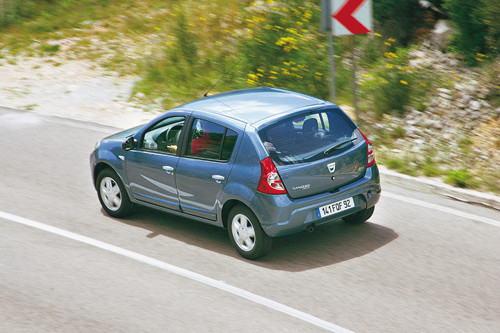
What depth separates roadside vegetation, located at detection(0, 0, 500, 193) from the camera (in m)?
11.2

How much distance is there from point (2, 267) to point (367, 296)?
3737 millimetres

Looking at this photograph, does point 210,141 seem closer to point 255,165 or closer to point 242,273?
point 255,165

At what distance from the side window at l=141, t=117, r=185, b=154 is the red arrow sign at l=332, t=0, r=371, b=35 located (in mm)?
4225

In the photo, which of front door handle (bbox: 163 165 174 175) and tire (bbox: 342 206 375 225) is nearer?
front door handle (bbox: 163 165 174 175)

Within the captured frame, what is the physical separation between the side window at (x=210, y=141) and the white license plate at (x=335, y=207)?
1104mm

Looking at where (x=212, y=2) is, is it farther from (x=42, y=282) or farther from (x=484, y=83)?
(x=42, y=282)

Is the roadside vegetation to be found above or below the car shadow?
above

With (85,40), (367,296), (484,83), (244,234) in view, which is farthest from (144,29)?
(367,296)

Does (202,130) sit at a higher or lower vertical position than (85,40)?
higher

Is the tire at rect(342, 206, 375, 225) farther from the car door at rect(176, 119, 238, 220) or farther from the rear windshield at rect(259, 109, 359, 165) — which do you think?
the car door at rect(176, 119, 238, 220)

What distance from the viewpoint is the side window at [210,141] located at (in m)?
6.97

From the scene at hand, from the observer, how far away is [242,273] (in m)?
6.69

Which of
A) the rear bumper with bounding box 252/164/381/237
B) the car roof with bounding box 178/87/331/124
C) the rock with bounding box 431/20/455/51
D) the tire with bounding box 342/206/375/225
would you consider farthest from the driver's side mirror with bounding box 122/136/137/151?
the rock with bounding box 431/20/455/51

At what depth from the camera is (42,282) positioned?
6.60m
